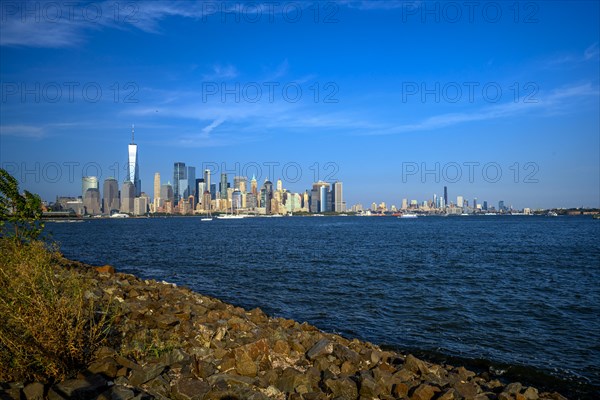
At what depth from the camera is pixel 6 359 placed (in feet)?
25.3

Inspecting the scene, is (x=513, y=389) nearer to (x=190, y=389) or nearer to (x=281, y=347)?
(x=281, y=347)

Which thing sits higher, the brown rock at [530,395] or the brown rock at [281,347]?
the brown rock at [281,347]

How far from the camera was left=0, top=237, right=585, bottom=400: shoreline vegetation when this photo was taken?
747cm

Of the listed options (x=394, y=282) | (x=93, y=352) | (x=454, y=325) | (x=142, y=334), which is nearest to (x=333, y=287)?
(x=394, y=282)

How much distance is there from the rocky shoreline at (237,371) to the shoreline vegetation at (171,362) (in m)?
0.02

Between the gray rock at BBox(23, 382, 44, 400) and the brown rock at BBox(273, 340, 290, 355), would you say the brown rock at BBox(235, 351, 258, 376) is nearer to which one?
the brown rock at BBox(273, 340, 290, 355)

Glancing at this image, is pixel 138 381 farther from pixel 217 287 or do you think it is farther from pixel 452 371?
pixel 217 287

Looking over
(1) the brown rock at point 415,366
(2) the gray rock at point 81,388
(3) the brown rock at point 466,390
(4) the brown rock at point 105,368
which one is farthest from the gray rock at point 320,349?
(2) the gray rock at point 81,388

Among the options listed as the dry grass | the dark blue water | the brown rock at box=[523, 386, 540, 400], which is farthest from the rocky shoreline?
the dark blue water

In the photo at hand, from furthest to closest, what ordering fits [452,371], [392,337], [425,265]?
[425,265] → [392,337] → [452,371]

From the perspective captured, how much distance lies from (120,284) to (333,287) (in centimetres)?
1315

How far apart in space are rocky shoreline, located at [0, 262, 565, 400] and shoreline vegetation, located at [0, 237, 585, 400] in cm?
2

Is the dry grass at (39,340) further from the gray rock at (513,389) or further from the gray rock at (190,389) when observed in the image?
the gray rock at (513,389)

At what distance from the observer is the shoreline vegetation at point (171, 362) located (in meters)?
7.47
